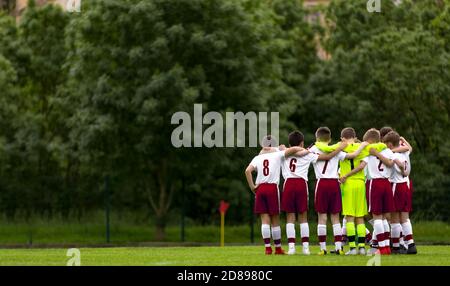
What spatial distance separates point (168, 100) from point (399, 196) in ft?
82.5

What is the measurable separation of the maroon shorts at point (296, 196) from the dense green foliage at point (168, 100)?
63.9ft

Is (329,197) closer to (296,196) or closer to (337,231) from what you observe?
(296,196)

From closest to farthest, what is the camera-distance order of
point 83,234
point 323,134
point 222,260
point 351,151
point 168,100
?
1. point 222,260
2. point 323,134
3. point 351,151
4. point 83,234
5. point 168,100

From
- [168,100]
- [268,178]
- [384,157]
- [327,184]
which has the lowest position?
[327,184]

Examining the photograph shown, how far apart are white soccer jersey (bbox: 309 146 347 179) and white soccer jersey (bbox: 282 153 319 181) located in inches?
5.1

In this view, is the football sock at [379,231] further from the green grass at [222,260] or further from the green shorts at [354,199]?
the green shorts at [354,199]

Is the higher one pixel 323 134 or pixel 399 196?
pixel 323 134

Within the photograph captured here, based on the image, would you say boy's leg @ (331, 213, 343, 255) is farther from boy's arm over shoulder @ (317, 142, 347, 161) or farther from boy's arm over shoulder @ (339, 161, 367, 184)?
boy's arm over shoulder @ (317, 142, 347, 161)

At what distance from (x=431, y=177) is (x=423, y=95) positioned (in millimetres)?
5795

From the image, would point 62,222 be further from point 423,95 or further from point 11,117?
point 423,95

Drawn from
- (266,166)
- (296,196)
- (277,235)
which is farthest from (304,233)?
(266,166)

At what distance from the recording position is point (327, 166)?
23047 millimetres

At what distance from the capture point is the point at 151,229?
156ft

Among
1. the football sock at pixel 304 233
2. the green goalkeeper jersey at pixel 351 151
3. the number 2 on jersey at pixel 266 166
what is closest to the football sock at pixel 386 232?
the green goalkeeper jersey at pixel 351 151
